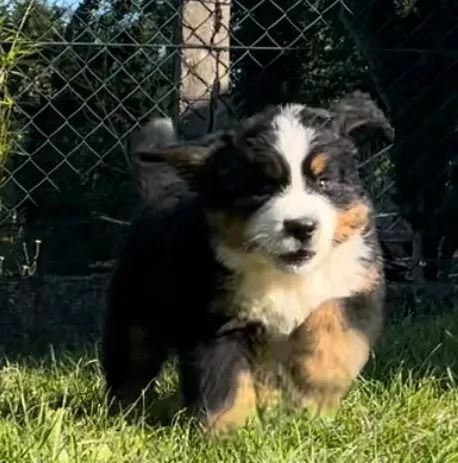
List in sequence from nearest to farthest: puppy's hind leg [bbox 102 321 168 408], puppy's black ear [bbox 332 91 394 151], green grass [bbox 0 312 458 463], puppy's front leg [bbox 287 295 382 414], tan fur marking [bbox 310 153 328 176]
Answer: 1. green grass [bbox 0 312 458 463]
2. tan fur marking [bbox 310 153 328 176]
3. puppy's front leg [bbox 287 295 382 414]
4. puppy's black ear [bbox 332 91 394 151]
5. puppy's hind leg [bbox 102 321 168 408]

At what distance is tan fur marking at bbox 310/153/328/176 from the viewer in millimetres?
3934

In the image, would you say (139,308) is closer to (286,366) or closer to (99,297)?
(286,366)

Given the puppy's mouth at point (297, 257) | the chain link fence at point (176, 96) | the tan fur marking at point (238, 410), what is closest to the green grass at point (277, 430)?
the tan fur marking at point (238, 410)

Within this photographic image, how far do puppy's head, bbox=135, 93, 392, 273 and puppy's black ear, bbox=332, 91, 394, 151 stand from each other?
0.10 ft

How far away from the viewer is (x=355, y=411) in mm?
3768

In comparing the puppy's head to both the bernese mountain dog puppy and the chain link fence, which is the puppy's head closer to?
the bernese mountain dog puppy

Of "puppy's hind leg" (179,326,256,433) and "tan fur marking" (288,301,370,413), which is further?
"tan fur marking" (288,301,370,413)

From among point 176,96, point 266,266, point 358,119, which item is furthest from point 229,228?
point 176,96

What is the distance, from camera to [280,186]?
12.8 ft

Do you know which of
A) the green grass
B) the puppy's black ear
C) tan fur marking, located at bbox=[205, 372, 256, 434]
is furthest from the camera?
the puppy's black ear

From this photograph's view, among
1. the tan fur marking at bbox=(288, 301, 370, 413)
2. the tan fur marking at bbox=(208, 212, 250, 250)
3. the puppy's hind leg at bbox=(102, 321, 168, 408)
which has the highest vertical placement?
the tan fur marking at bbox=(208, 212, 250, 250)

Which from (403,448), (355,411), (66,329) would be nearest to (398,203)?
A: (66,329)

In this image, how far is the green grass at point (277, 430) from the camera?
3176 mm

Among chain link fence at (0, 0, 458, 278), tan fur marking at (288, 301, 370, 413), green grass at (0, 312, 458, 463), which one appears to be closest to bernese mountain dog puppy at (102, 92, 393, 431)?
tan fur marking at (288, 301, 370, 413)
